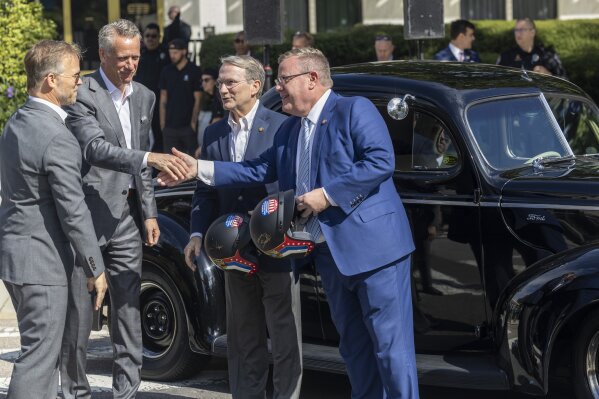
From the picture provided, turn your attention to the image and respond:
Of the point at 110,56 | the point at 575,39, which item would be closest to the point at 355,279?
the point at 110,56

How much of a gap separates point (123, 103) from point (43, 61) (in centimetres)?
92

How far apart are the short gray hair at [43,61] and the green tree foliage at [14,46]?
30.4ft

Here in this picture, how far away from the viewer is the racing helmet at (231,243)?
598 centimetres

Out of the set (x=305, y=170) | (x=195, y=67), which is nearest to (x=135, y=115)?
(x=305, y=170)

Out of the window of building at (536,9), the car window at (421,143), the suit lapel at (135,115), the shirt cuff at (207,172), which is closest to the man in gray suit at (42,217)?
the shirt cuff at (207,172)

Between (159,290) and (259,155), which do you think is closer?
(259,155)

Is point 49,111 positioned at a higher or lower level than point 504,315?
higher

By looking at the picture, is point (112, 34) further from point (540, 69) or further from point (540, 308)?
point (540, 69)

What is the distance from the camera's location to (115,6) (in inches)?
893

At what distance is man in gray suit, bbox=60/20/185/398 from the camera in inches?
246

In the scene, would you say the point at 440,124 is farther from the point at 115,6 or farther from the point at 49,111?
the point at 115,6

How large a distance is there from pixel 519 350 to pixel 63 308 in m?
2.25

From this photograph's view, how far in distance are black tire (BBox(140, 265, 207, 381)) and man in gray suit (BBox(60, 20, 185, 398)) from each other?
2.75 ft

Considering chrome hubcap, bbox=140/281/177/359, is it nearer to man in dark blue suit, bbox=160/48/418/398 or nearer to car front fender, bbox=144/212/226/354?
car front fender, bbox=144/212/226/354
